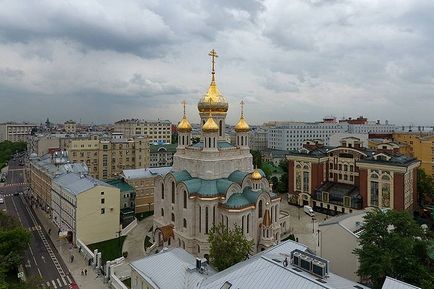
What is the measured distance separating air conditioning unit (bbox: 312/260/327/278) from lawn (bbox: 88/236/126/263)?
81.3ft

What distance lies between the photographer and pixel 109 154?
232 ft

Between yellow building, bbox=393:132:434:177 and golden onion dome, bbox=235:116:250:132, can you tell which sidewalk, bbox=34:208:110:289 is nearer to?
golden onion dome, bbox=235:116:250:132

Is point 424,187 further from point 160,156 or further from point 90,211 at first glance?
point 160,156

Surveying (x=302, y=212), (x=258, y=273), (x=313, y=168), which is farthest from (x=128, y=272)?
(x=313, y=168)

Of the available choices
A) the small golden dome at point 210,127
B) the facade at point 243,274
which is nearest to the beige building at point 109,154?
the small golden dome at point 210,127

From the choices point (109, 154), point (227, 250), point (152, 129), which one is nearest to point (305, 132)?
point (152, 129)

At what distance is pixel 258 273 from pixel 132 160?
57.2 m

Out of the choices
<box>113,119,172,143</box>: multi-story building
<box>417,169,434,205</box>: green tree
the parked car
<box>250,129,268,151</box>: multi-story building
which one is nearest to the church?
the parked car

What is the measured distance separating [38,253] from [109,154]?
3312 centimetres

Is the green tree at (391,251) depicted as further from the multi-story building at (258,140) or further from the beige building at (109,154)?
the multi-story building at (258,140)

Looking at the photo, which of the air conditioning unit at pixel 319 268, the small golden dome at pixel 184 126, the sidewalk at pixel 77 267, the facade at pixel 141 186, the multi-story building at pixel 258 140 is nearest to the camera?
the air conditioning unit at pixel 319 268

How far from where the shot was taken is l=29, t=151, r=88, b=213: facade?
53.9 metres

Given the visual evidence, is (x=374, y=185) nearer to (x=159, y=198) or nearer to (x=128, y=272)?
(x=159, y=198)

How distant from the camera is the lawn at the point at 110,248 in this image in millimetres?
38062
